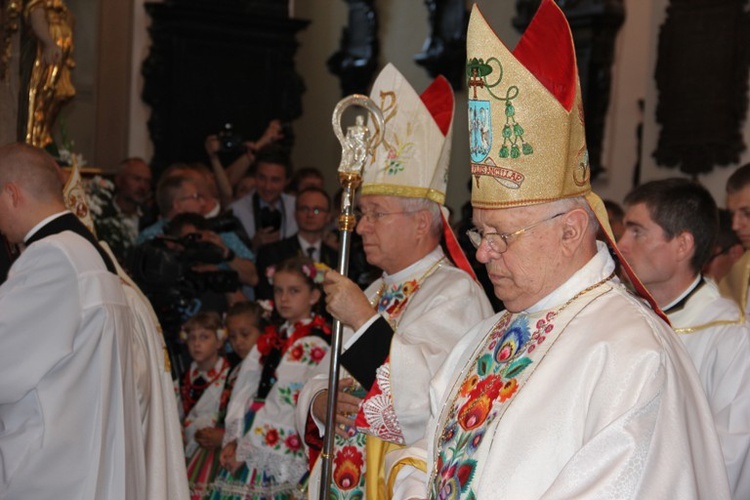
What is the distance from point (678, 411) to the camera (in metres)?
2.80

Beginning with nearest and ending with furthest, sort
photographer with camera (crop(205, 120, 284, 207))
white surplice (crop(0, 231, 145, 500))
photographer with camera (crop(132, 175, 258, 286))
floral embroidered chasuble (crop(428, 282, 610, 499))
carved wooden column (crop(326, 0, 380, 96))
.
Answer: floral embroidered chasuble (crop(428, 282, 610, 499)) → white surplice (crop(0, 231, 145, 500)) → photographer with camera (crop(132, 175, 258, 286)) → photographer with camera (crop(205, 120, 284, 207)) → carved wooden column (crop(326, 0, 380, 96))

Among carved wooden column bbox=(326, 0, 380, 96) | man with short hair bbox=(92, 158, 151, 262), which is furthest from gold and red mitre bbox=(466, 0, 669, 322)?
carved wooden column bbox=(326, 0, 380, 96)

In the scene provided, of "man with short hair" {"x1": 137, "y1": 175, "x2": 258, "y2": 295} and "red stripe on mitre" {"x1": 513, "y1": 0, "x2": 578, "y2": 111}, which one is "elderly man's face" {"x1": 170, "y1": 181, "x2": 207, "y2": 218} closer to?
"man with short hair" {"x1": 137, "y1": 175, "x2": 258, "y2": 295}

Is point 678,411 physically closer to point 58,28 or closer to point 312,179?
point 58,28

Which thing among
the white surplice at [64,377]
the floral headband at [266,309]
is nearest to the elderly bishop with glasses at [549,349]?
the white surplice at [64,377]

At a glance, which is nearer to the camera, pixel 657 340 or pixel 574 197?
pixel 657 340

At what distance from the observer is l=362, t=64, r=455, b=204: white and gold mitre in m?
4.63

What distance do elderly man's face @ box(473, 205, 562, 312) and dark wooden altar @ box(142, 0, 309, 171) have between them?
7.96 meters

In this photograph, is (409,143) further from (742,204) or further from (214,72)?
(214,72)

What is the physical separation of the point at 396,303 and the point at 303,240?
10.3 feet

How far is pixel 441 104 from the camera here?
4.78 metres

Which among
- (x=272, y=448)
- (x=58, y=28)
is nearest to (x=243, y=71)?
(x=58, y=28)

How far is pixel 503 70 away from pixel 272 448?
3.05m

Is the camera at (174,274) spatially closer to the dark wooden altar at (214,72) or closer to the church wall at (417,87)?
the church wall at (417,87)
